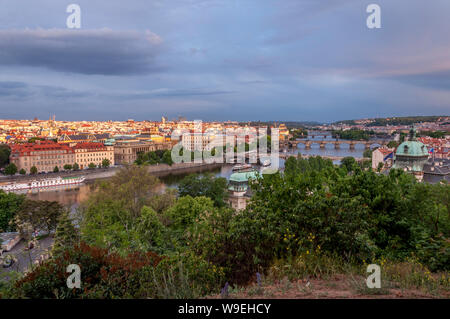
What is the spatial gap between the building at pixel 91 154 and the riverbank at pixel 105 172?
398 cm

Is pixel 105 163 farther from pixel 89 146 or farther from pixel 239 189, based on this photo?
pixel 239 189

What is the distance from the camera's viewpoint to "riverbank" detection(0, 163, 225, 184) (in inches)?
1326

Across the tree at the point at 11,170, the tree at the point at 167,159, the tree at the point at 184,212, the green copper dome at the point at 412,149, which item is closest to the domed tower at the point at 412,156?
the green copper dome at the point at 412,149

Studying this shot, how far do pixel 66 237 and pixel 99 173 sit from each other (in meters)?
30.9

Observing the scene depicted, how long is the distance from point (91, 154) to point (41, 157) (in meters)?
6.45

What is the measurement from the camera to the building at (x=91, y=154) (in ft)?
139

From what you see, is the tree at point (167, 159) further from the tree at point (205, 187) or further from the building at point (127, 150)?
the tree at point (205, 187)

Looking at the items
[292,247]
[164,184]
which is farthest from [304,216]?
[164,184]

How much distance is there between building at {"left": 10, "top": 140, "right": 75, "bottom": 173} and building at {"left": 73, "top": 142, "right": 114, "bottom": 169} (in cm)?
136

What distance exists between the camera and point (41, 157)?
3875 centimetres

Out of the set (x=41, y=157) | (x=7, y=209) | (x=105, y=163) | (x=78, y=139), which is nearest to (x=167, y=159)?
(x=105, y=163)
